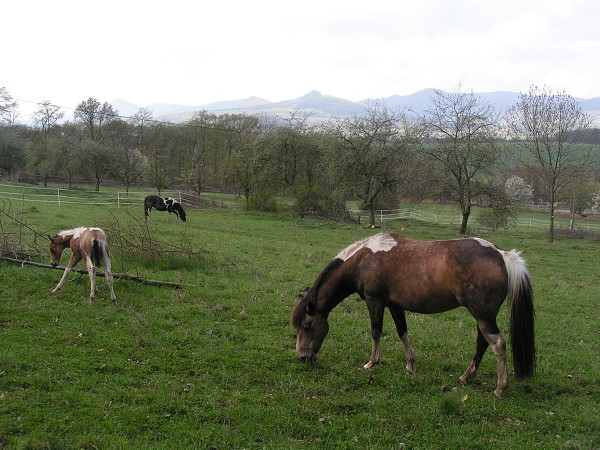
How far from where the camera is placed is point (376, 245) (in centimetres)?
663

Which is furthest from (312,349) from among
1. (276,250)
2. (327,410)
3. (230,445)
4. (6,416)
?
(276,250)

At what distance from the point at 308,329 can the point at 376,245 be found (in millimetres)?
1653

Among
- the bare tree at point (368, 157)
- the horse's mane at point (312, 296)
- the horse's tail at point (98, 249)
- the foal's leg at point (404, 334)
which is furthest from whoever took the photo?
the bare tree at point (368, 157)

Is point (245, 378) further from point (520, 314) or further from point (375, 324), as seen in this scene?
point (520, 314)

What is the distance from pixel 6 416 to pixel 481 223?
32.6m

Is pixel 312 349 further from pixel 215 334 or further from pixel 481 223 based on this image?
pixel 481 223

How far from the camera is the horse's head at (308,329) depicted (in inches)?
255

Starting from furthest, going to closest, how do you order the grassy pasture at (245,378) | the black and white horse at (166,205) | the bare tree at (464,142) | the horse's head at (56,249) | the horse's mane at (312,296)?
the bare tree at (464,142), the black and white horse at (166,205), the horse's head at (56,249), the horse's mane at (312,296), the grassy pasture at (245,378)

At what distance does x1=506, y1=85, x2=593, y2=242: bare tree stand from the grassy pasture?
21.5 meters

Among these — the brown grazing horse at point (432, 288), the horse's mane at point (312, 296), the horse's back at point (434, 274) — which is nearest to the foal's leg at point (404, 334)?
the brown grazing horse at point (432, 288)

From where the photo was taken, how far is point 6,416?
14.5 ft

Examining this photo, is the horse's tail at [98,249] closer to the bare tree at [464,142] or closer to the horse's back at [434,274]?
the horse's back at [434,274]

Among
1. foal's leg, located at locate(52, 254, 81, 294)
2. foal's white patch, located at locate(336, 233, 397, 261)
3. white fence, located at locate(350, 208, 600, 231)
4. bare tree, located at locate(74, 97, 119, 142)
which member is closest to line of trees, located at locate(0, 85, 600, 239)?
white fence, located at locate(350, 208, 600, 231)

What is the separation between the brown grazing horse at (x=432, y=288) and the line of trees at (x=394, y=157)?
23.1 m
